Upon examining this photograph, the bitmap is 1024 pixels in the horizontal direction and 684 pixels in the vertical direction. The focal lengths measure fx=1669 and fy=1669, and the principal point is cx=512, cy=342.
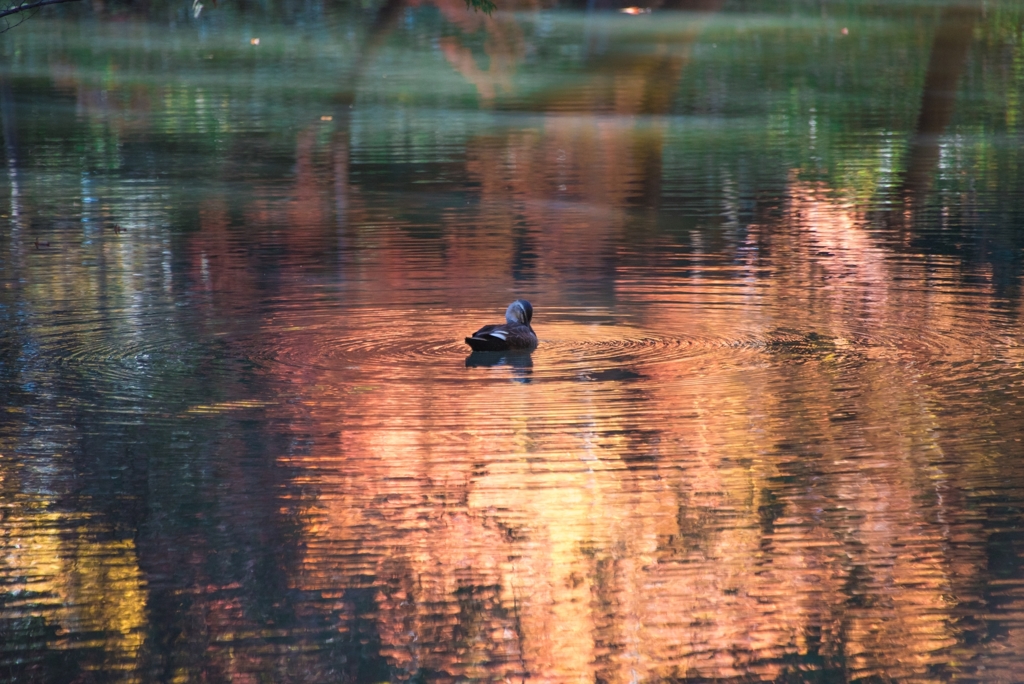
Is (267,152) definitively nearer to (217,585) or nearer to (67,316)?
(67,316)

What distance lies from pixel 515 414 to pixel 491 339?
1.30 m

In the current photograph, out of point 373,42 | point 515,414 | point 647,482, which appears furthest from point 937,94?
point 647,482

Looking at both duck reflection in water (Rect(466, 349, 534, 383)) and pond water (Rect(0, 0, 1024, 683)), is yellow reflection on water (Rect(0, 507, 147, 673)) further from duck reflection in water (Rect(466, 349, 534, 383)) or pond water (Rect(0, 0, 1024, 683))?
duck reflection in water (Rect(466, 349, 534, 383))

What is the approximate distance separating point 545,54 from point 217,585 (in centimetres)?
2861

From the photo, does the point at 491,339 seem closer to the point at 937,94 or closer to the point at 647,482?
the point at 647,482

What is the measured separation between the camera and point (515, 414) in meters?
9.05

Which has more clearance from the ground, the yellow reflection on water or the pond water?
the pond water

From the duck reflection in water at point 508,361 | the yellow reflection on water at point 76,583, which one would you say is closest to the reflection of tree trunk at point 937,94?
the duck reflection in water at point 508,361

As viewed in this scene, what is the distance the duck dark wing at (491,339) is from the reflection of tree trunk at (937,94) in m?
8.95

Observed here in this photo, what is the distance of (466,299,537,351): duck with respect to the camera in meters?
10.3

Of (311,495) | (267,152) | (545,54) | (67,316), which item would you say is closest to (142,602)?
(311,495)

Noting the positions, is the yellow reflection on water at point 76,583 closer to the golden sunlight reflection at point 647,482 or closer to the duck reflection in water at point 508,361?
the golden sunlight reflection at point 647,482

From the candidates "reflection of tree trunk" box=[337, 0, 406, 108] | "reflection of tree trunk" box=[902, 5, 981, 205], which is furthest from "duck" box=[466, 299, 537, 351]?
"reflection of tree trunk" box=[337, 0, 406, 108]

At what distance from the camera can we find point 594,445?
8.40 meters
